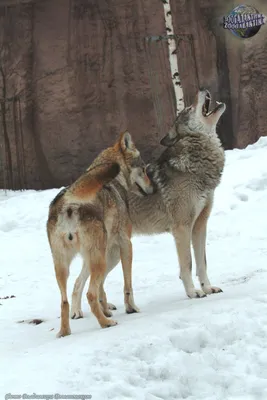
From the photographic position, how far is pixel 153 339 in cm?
434

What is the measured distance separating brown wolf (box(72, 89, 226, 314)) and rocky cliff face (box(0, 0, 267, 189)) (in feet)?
31.3

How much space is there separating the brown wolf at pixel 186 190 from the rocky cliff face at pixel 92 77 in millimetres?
9555

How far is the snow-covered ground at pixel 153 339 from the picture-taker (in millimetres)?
3797

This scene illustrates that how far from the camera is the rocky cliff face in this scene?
16172mm

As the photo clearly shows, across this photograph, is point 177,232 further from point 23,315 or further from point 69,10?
point 69,10

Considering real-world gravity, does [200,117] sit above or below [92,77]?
A: below

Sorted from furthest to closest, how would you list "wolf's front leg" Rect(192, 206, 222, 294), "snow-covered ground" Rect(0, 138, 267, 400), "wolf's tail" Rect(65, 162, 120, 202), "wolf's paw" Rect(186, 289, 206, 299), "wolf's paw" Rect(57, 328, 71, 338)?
"wolf's front leg" Rect(192, 206, 222, 294) → "wolf's paw" Rect(186, 289, 206, 299) → "wolf's paw" Rect(57, 328, 71, 338) → "wolf's tail" Rect(65, 162, 120, 202) → "snow-covered ground" Rect(0, 138, 267, 400)

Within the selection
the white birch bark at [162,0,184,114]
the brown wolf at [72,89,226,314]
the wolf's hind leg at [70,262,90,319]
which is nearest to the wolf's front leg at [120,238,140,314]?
the wolf's hind leg at [70,262,90,319]

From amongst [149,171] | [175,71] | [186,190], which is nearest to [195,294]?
[186,190]

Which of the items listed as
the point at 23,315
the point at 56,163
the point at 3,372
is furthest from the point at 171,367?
the point at 56,163

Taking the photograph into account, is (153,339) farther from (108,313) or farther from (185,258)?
(185,258)

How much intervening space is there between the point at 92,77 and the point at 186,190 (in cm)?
1070

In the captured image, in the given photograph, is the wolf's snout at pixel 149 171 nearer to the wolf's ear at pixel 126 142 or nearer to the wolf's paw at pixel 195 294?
the wolf's ear at pixel 126 142

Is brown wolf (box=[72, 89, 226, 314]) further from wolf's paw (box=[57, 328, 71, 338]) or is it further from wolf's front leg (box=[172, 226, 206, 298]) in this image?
wolf's paw (box=[57, 328, 71, 338])
